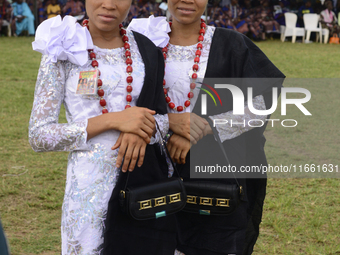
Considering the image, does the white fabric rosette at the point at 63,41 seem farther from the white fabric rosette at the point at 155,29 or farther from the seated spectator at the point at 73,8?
the seated spectator at the point at 73,8

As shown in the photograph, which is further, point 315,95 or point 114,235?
point 315,95

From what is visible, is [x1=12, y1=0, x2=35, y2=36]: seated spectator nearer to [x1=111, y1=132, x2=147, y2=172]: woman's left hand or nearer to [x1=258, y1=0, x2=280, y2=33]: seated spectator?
[x1=258, y1=0, x2=280, y2=33]: seated spectator

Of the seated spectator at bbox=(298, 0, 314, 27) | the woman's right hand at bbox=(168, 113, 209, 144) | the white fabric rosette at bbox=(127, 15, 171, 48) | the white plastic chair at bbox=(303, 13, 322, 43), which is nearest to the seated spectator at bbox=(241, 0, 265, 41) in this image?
the white plastic chair at bbox=(303, 13, 322, 43)

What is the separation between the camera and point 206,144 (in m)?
2.12

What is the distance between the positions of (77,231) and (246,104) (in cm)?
91

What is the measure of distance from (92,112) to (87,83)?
12 centimetres

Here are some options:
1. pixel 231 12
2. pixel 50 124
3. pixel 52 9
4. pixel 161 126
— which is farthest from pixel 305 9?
pixel 50 124

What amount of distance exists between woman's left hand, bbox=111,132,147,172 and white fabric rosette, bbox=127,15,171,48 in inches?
19.8

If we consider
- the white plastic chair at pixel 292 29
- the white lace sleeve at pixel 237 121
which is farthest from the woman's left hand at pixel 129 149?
the white plastic chair at pixel 292 29

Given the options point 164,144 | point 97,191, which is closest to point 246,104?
point 164,144

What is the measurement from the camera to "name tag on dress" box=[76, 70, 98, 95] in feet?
5.62

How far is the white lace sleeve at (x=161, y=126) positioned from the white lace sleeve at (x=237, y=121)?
24cm

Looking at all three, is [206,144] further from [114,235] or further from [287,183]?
[287,183]

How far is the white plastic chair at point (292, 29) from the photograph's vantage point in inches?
626
